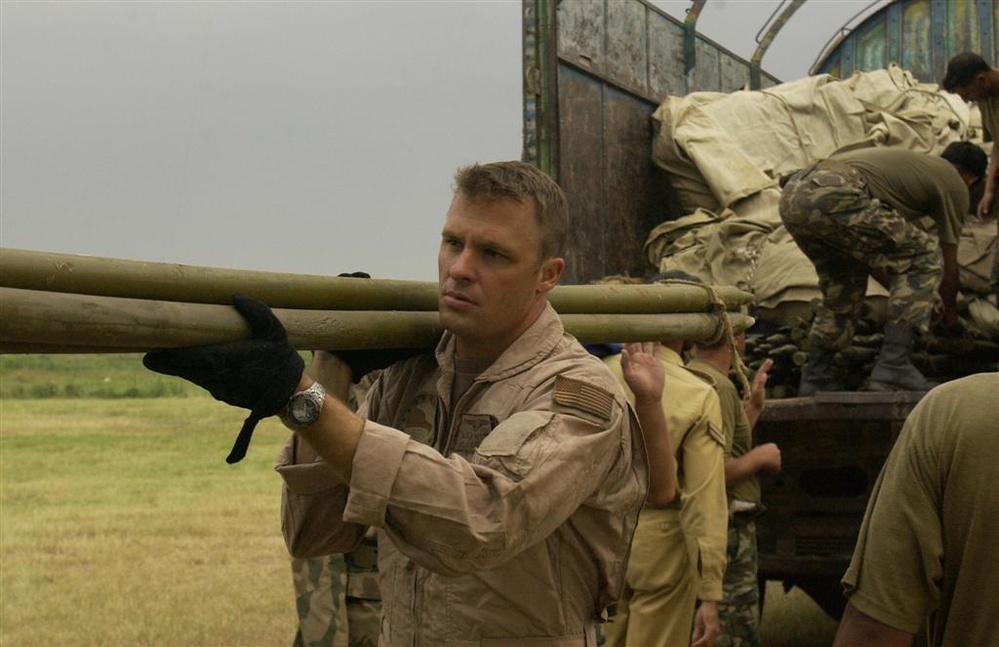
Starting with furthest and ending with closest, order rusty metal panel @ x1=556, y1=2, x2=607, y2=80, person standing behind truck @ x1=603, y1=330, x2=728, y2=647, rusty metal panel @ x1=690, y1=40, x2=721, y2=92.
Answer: rusty metal panel @ x1=690, y1=40, x2=721, y2=92
rusty metal panel @ x1=556, y1=2, x2=607, y2=80
person standing behind truck @ x1=603, y1=330, x2=728, y2=647

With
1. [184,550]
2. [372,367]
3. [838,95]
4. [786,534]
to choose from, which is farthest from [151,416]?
[372,367]

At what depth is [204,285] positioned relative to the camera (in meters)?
2.07

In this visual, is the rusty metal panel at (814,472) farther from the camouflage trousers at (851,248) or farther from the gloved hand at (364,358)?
the gloved hand at (364,358)

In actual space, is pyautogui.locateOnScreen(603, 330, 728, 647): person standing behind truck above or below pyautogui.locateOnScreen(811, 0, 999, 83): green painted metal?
below

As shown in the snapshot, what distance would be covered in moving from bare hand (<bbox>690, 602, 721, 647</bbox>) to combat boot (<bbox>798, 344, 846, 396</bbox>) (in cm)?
113

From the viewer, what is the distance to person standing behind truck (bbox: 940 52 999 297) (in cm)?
556

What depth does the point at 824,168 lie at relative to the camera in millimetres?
5410

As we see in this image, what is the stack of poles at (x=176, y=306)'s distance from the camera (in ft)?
6.10

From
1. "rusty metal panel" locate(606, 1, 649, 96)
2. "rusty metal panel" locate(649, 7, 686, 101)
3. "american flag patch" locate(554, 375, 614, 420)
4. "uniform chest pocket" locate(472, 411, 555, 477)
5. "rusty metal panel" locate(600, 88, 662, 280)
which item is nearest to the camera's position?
"uniform chest pocket" locate(472, 411, 555, 477)

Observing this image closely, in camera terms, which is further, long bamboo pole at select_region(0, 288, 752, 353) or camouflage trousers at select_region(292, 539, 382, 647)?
camouflage trousers at select_region(292, 539, 382, 647)

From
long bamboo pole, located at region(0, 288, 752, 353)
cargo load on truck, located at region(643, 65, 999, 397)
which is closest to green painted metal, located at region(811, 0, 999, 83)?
cargo load on truck, located at region(643, 65, 999, 397)

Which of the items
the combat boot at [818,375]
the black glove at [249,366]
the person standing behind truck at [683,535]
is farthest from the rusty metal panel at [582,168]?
the black glove at [249,366]

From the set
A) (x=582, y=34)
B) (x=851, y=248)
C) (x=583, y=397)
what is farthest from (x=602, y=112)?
(x=583, y=397)

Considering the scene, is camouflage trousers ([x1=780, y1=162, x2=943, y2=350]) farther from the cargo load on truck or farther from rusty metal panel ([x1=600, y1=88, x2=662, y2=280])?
rusty metal panel ([x1=600, y1=88, x2=662, y2=280])
